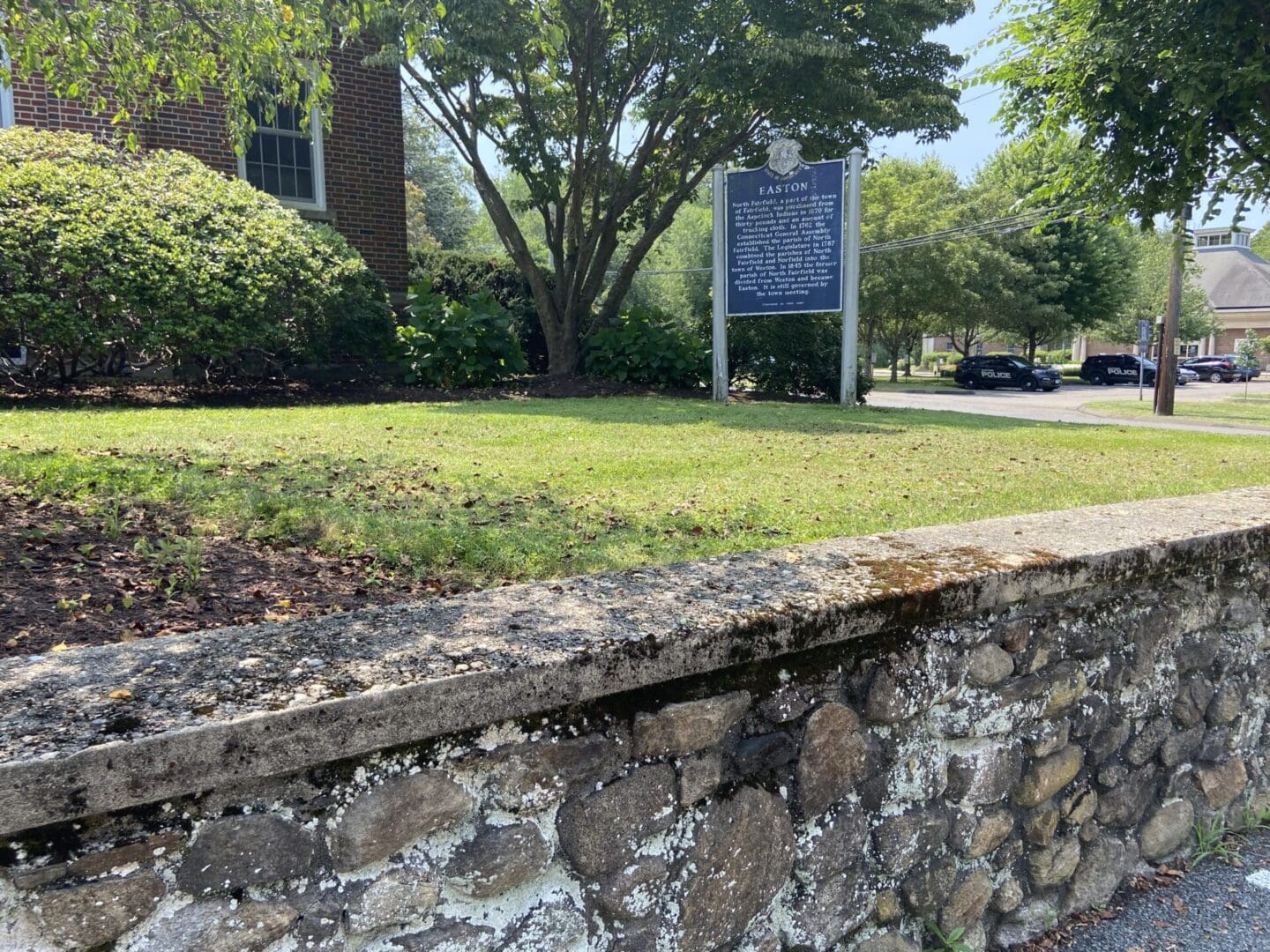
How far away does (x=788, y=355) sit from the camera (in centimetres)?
1495

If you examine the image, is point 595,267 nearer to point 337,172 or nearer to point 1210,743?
point 337,172

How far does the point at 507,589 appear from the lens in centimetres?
241


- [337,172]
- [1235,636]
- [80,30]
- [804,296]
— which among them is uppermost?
[337,172]

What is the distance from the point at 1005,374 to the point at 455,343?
31938 millimetres

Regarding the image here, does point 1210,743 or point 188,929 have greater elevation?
point 188,929

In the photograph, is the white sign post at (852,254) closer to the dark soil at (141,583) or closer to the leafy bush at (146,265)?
the leafy bush at (146,265)

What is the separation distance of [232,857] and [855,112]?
14021mm

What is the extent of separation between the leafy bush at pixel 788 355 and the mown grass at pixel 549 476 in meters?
5.47

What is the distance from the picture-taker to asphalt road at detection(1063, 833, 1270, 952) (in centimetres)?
293

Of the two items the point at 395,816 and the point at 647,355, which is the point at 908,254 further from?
the point at 395,816

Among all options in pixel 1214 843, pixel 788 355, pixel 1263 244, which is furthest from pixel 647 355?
pixel 1263 244

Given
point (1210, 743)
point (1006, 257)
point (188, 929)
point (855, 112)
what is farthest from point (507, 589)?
point (1006, 257)

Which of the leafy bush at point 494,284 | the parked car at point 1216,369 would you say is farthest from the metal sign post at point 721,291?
the parked car at point 1216,369

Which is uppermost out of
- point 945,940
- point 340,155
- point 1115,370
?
point 340,155
